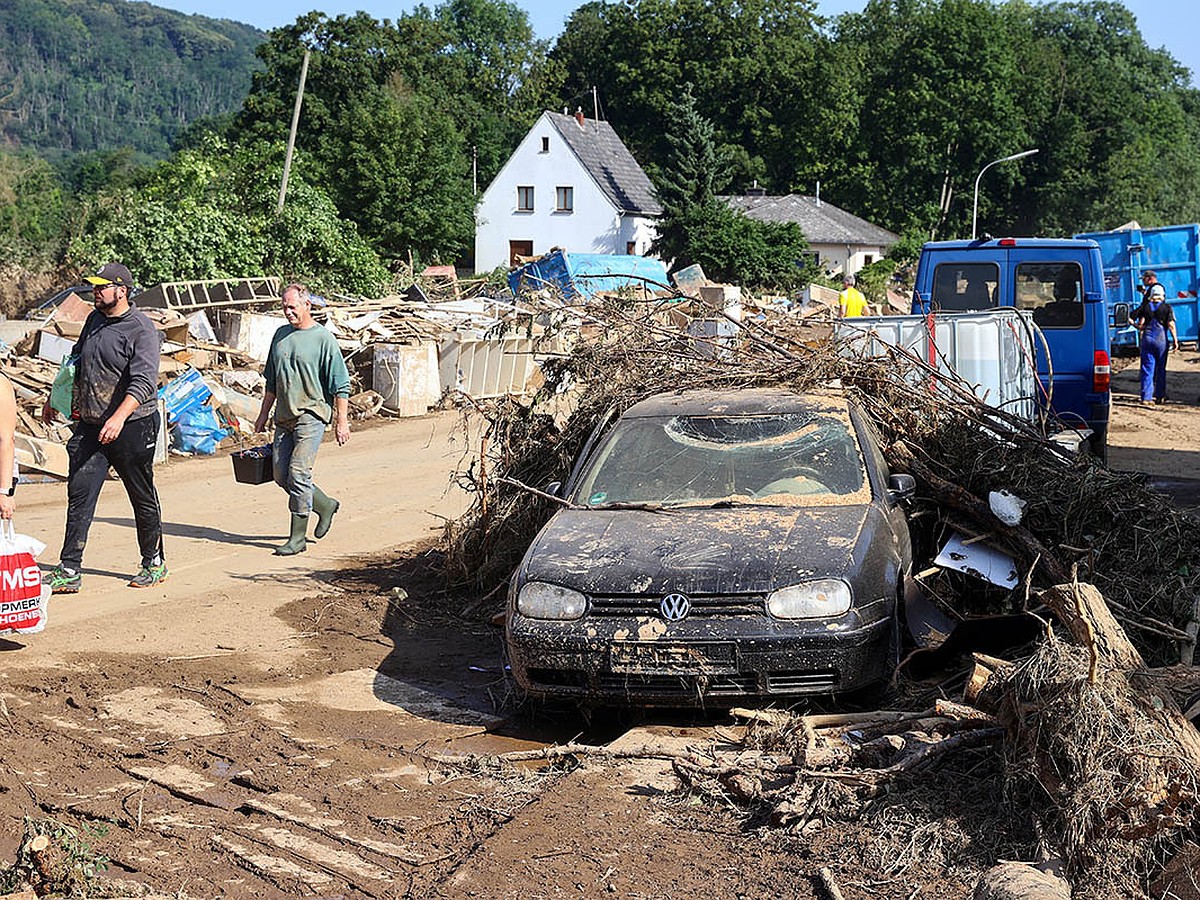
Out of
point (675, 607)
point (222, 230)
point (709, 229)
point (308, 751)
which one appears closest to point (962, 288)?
point (675, 607)

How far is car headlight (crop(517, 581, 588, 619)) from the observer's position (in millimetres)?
6250

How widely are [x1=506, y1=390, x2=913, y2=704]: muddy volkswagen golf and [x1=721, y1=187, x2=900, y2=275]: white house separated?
6265 cm

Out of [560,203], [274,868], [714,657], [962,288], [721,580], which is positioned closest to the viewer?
[274,868]

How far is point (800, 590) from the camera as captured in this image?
608 centimetres

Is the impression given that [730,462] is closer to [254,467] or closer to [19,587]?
[19,587]

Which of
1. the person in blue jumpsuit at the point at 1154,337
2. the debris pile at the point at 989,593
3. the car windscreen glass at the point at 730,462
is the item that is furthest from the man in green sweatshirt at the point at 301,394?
the person in blue jumpsuit at the point at 1154,337

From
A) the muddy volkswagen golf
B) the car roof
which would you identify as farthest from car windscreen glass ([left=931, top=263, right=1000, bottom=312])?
the muddy volkswagen golf

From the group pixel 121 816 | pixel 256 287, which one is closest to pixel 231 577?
pixel 121 816

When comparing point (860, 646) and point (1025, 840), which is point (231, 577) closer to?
point (860, 646)

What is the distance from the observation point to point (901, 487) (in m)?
6.98

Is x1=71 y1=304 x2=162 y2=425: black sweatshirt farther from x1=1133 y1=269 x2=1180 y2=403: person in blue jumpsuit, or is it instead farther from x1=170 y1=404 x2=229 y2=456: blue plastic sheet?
x1=1133 y1=269 x2=1180 y2=403: person in blue jumpsuit

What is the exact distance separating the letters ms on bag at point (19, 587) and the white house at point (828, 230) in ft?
207

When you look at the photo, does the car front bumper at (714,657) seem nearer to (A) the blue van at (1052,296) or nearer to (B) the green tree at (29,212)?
(A) the blue van at (1052,296)

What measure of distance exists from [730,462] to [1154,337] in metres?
16.4
